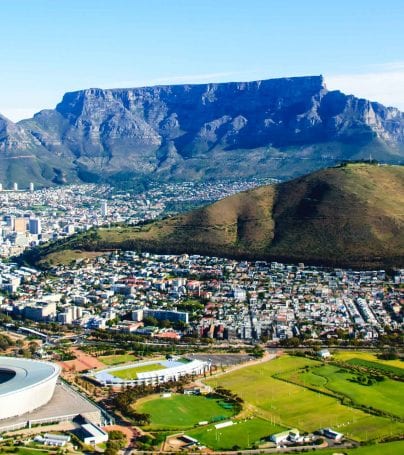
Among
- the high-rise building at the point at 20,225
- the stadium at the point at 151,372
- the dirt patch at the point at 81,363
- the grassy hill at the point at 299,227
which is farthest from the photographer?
the high-rise building at the point at 20,225

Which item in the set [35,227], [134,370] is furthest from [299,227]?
[35,227]

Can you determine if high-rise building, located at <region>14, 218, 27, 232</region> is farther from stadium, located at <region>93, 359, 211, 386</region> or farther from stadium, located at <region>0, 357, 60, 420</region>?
stadium, located at <region>0, 357, 60, 420</region>

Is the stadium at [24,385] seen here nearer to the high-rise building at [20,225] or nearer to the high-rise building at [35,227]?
the high-rise building at [35,227]

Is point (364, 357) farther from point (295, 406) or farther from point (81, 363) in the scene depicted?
point (81, 363)

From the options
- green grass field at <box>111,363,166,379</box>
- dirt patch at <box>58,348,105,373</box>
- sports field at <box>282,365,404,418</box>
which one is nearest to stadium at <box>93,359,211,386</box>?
green grass field at <box>111,363,166,379</box>

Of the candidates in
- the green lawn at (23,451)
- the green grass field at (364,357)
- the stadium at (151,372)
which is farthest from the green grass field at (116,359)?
the green lawn at (23,451)

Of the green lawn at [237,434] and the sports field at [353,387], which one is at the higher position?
the sports field at [353,387]

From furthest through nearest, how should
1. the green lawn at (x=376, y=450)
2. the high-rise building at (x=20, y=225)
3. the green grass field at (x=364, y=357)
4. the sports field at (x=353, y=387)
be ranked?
1. the high-rise building at (x=20, y=225)
2. the green grass field at (x=364, y=357)
3. the sports field at (x=353, y=387)
4. the green lawn at (x=376, y=450)
